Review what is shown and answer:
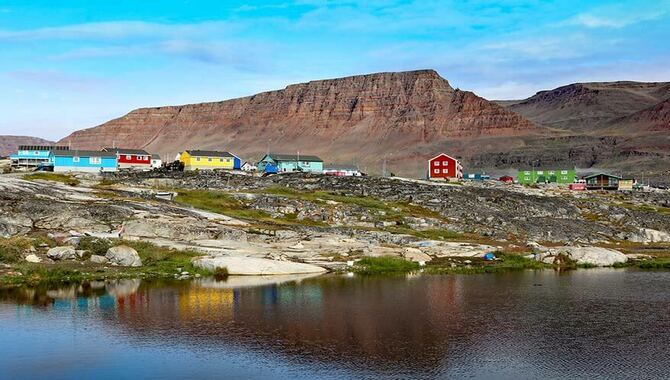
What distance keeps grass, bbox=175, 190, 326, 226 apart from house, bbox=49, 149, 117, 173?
41357 mm

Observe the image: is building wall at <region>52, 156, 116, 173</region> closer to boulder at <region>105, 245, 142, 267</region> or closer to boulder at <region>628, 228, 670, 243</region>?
boulder at <region>105, 245, 142, 267</region>

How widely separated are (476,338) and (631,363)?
9229 millimetres

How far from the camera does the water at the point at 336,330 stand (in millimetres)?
35531

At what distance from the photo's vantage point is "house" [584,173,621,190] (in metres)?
192

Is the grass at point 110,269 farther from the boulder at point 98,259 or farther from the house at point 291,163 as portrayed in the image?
the house at point 291,163

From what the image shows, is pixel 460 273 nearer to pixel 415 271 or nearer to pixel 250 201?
pixel 415 271

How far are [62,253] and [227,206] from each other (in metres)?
39.4

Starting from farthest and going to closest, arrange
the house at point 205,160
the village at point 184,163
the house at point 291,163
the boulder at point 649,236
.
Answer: the house at point 291,163 → the house at point 205,160 → the village at point 184,163 → the boulder at point 649,236

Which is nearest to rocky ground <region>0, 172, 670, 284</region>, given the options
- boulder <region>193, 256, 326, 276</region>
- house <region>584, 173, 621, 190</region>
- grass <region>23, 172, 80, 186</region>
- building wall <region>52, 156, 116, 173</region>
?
boulder <region>193, 256, 326, 276</region>

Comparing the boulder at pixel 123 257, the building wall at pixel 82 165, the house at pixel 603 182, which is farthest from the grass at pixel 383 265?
the house at pixel 603 182

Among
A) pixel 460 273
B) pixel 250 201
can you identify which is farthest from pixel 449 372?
pixel 250 201

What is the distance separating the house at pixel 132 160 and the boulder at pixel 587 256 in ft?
353

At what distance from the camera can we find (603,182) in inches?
7643

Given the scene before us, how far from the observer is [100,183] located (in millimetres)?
123000
